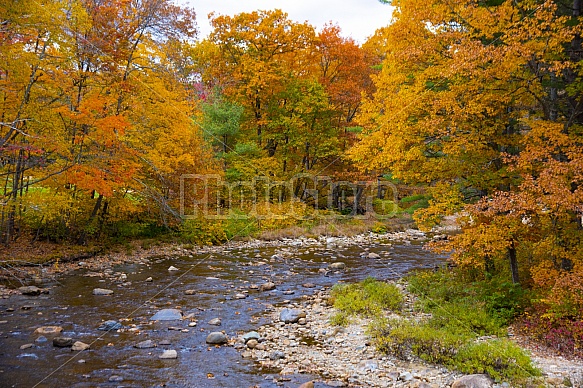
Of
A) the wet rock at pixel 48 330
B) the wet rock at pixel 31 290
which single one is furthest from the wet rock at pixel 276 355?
the wet rock at pixel 31 290

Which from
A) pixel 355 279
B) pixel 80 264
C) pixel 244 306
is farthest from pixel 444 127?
pixel 80 264

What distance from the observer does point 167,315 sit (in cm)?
1016

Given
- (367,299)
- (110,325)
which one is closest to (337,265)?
(367,299)

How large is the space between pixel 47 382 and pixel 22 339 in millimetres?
2231

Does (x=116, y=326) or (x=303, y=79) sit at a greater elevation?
(x=303, y=79)

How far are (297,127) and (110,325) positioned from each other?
61.3 ft

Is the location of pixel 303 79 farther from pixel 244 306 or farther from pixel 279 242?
pixel 244 306

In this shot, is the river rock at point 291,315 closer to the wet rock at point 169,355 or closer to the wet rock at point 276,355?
the wet rock at point 276,355

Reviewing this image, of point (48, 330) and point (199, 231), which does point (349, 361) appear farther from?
point (199, 231)

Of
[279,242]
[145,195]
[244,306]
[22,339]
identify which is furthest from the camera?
[279,242]

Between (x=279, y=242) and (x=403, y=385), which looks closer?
(x=403, y=385)

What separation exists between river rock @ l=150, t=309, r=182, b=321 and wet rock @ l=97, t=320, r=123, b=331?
79 centimetres

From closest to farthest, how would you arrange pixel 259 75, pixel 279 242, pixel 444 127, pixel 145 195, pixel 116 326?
pixel 116 326 < pixel 444 127 < pixel 145 195 < pixel 279 242 < pixel 259 75

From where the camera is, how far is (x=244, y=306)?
36.6ft
